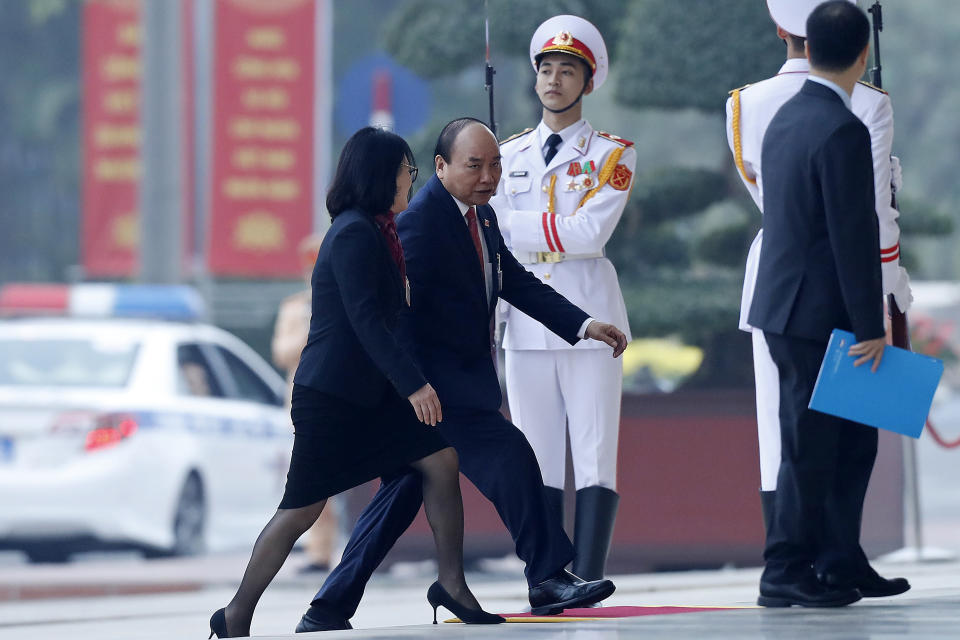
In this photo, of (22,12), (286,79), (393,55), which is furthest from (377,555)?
(22,12)

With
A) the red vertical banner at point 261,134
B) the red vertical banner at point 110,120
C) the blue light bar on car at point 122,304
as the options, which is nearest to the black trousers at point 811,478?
the blue light bar on car at point 122,304

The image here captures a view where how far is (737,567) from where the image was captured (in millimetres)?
9469

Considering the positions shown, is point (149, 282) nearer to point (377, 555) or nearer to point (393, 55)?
point (393, 55)

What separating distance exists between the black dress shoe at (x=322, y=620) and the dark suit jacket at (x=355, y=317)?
0.66 metres

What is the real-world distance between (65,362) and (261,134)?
4.68 meters

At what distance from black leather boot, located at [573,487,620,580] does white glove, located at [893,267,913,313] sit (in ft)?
3.59

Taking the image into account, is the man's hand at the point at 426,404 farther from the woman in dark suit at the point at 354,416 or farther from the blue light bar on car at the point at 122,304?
the blue light bar on car at the point at 122,304

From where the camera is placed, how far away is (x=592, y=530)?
21.2 ft

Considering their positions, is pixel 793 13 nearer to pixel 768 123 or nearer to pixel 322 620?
pixel 768 123

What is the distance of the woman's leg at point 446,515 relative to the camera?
5.64 m

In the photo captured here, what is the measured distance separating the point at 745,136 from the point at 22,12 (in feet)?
77.4

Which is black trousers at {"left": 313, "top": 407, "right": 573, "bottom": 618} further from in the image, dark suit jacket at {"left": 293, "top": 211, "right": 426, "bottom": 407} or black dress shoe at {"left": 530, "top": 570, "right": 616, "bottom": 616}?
dark suit jacket at {"left": 293, "top": 211, "right": 426, "bottom": 407}

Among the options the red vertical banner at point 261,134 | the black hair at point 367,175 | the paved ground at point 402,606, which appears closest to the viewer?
the paved ground at point 402,606

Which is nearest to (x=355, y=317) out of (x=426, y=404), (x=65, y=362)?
(x=426, y=404)
